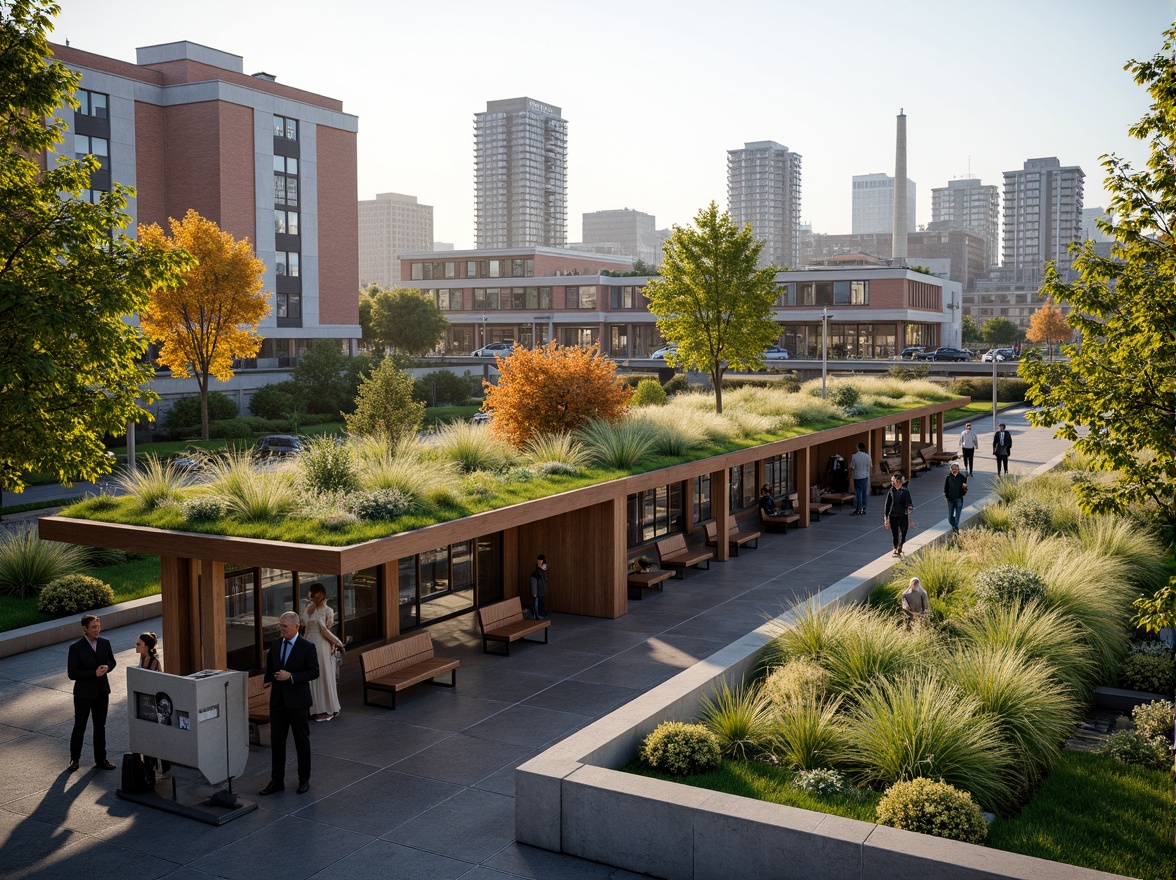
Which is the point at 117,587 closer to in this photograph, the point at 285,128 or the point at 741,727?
the point at 741,727

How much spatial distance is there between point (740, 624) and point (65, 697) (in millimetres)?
10019

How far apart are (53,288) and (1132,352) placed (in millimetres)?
10908

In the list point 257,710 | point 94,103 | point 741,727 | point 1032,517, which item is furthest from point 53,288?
point 94,103


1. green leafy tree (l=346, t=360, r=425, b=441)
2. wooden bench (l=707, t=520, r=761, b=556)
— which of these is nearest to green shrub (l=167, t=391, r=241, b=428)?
green leafy tree (l=346, t=360, r=425, b=441)

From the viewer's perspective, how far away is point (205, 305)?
3809cm

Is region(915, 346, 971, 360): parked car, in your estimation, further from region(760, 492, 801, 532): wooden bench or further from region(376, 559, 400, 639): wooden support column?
region(376, 559, 400, 639): wooden support column

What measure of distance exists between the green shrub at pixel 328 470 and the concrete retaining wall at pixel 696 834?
19.6ft

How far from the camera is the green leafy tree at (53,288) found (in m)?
10.6

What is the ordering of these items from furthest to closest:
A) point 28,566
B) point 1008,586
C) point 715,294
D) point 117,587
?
1. point 715,294
2. point 117,587
3. point 28,566
4. point 1008,586

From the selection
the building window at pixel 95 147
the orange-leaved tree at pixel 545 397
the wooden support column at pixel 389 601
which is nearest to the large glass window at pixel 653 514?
the orange-leaved tree at pixel 545 397

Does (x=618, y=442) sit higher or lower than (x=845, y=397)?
lower

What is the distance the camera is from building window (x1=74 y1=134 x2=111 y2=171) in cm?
5656

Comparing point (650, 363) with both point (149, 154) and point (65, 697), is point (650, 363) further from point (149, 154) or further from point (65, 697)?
point (65, 697)

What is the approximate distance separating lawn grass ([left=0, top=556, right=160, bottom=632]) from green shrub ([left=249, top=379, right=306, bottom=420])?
93.6ft
